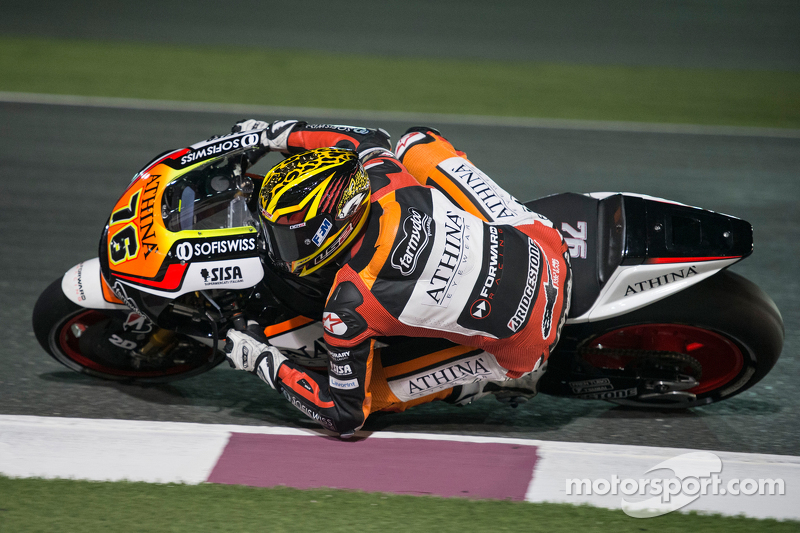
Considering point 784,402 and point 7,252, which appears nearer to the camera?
point 784,402

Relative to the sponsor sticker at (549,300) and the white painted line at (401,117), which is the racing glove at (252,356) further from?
the white painted line at (401,117)

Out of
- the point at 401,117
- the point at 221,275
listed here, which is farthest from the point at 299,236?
the point at 401,117

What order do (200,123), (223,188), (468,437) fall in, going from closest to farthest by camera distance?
(223,188), (468,437), (200,123)

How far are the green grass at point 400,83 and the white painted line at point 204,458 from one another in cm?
554

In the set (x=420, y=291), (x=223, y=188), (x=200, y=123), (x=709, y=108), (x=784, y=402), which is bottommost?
(x=784, y=402)

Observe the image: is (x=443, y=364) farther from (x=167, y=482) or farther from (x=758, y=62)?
(x=758, y=62)

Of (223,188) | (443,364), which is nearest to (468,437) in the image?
(443,364)

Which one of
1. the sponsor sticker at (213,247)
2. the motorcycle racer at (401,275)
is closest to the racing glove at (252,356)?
the motorcycle racer at (401,275)

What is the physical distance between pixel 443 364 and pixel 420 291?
1.62 feet

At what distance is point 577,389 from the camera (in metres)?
3.67

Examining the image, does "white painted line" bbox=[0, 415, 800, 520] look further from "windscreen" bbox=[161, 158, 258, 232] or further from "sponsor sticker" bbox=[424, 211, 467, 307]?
"windscreen" bbox=[161, 158, 258, 232]

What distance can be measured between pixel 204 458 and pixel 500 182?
13.3 ft

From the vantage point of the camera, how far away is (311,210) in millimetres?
2812

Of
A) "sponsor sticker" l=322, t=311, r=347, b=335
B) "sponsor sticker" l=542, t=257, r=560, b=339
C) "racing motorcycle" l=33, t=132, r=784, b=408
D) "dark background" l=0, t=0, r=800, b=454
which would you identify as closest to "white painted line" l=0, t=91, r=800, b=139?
"dark background" l=0, t=0, r=800, b=454
